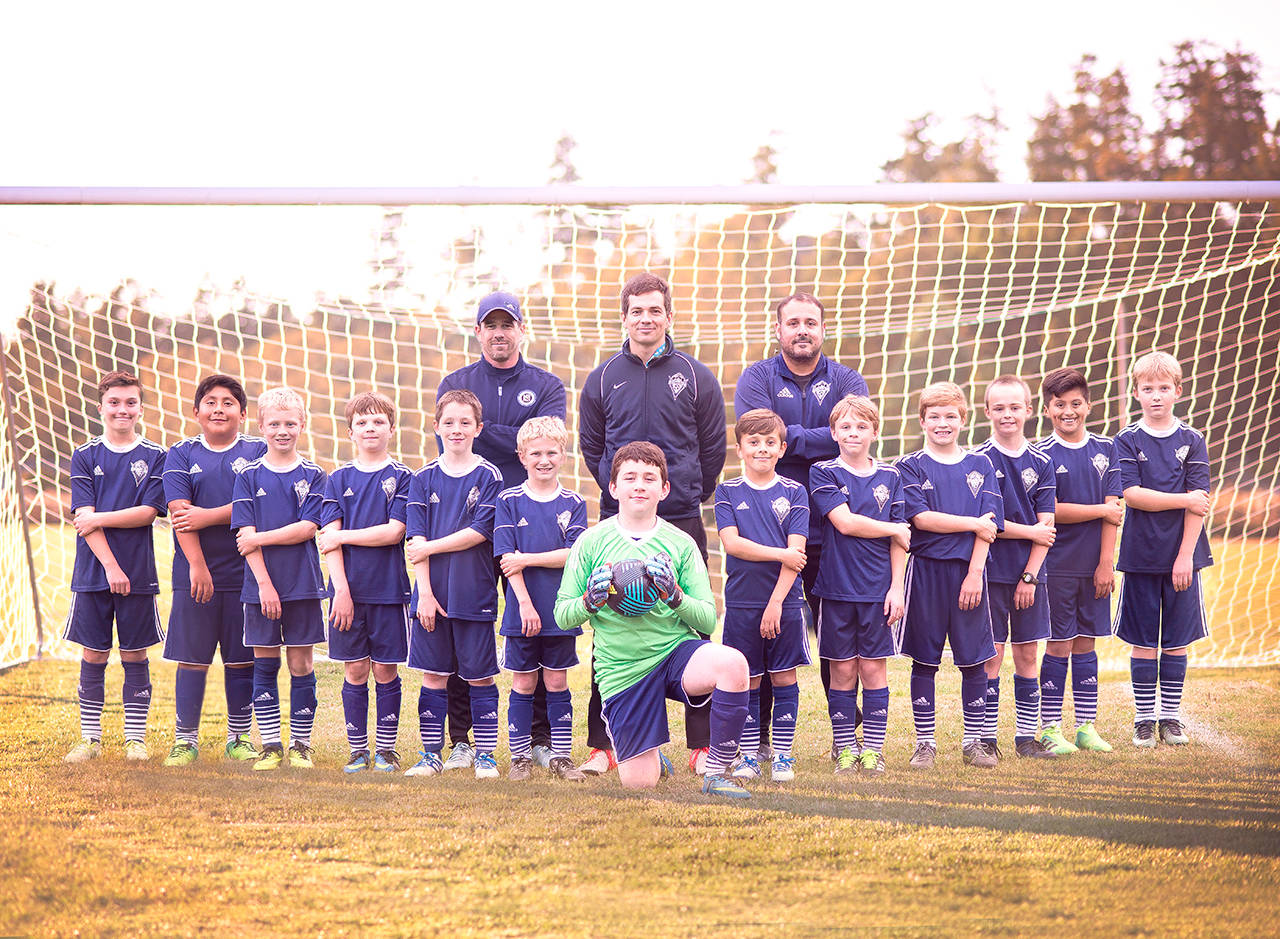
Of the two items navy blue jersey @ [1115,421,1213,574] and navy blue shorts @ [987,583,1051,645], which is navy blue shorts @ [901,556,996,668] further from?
navy blue jersey @ [1115,421,1213,574]

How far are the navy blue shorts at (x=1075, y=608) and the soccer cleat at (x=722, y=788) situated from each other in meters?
1.65

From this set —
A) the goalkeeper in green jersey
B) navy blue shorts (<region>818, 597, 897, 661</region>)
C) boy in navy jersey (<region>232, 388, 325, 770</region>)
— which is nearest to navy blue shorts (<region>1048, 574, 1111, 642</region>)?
navy blue shorts (<region>818, 597, 897, 661</region>)

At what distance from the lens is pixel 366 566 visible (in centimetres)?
429

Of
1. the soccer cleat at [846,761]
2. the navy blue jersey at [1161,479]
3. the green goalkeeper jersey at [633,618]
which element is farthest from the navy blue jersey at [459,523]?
the navy blue jersey at [1161,479]

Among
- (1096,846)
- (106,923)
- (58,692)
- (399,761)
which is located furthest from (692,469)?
(58,692)

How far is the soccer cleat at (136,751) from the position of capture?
450 cm

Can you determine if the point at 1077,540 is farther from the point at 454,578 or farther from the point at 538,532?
the point at 454,578

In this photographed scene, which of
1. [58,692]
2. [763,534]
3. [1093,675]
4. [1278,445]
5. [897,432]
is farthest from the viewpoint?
[897,432]

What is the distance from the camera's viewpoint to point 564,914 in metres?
2.72

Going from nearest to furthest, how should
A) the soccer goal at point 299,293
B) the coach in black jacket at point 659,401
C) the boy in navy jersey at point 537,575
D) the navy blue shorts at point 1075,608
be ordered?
1. the boy in navy jersey at point 537,575
2. the coach in black jacket at point 659,401
3. the navy blue shorts at point 1075,608
4. the soccer goal at point 299,293

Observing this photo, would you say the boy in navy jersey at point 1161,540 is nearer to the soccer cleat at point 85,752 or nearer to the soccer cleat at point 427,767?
the soccer cleat at point 427,767

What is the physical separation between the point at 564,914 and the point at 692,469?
6.44 feet

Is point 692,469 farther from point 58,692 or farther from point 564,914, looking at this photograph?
point 58,692

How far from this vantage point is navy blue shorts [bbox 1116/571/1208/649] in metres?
4.81
